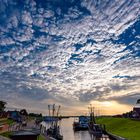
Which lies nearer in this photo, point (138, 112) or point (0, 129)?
point (0, 129)

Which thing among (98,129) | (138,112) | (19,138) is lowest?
(19,138)

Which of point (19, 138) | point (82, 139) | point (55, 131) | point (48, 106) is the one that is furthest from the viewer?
point (48, 106)

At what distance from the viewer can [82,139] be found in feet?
297

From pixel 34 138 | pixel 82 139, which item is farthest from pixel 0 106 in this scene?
pixel 34 138

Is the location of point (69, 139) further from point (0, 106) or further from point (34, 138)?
point (0, 106)

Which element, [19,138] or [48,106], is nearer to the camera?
[19,138]

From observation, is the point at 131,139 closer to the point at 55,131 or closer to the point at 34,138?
the point at 55,131

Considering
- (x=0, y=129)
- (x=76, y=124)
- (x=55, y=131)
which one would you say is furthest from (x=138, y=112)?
(x=0, y=129)

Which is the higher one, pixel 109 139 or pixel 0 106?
pixel 0 106

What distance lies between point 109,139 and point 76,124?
5803 cm

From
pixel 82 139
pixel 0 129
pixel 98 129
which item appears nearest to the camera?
pixel 0 129

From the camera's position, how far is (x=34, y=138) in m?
29.8

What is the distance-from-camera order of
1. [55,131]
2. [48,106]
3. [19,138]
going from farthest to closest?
[48,106], [55,131], [19,138]

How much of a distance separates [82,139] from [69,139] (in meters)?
4.21
